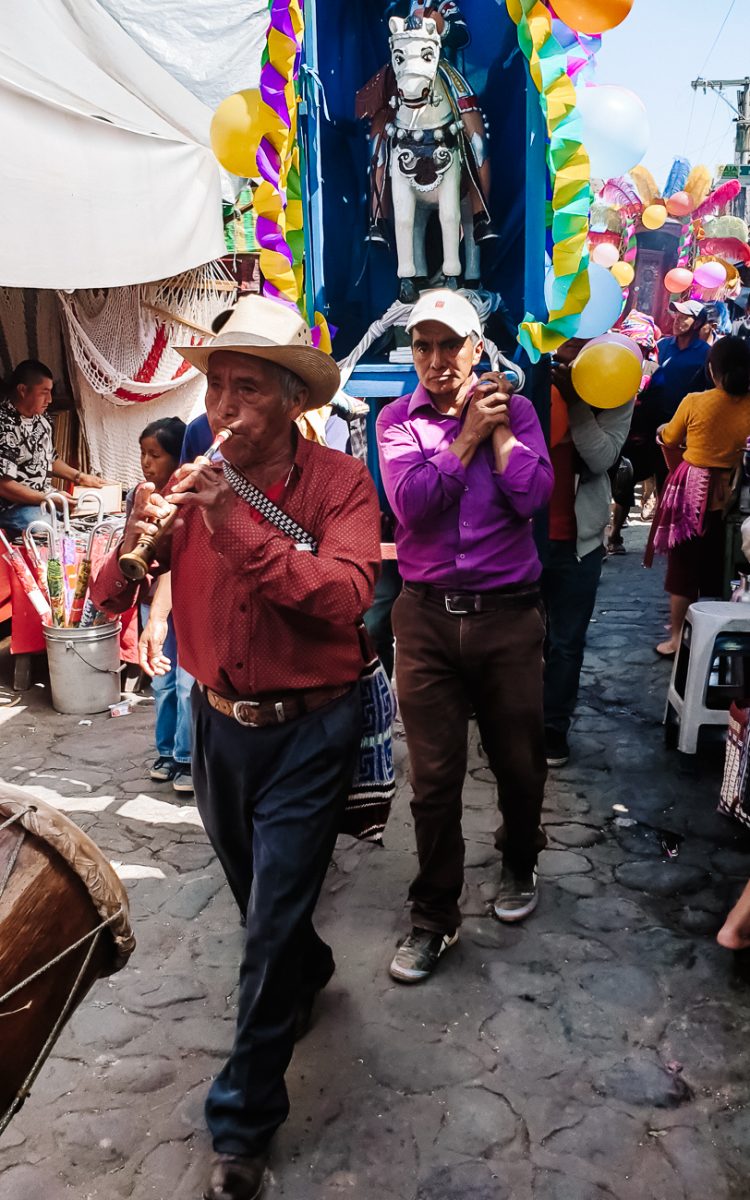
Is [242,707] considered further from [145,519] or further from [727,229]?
[727,229]

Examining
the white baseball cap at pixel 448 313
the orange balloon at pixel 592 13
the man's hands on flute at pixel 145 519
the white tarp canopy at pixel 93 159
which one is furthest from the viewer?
the white tarp canopy at pixel 93 159

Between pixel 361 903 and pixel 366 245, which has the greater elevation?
pixel 366 245

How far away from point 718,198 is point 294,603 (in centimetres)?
1584

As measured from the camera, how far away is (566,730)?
438 cm

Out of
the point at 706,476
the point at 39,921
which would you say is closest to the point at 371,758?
the point at 39,921

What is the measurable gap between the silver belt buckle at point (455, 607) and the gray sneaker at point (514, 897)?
101cm

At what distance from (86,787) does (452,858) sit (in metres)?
2.13

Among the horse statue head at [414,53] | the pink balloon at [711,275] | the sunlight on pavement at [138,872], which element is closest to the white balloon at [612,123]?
the horse statue head at [414,53]

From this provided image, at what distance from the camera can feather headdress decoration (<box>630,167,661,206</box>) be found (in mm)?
12359

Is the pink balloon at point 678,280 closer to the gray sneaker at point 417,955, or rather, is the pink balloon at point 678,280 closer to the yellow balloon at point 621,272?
the yellow balloon at point 621,272

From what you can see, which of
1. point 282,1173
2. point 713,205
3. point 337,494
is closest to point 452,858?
point 282,1173

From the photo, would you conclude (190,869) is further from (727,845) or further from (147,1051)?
(727,845)

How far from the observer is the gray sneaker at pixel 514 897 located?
311cm

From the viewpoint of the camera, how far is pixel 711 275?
1228 cm
